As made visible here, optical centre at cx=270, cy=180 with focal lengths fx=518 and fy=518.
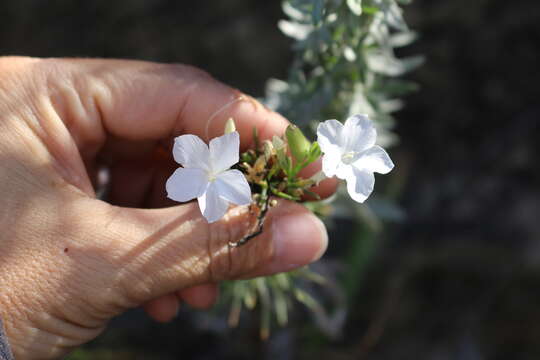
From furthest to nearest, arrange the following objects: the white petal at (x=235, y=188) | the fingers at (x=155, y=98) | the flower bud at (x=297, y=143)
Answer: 1. the fingers at (x=155, y=98)
2. the flower bud at (x=297, y=143)
3. the white petal at (x=235, y=188)

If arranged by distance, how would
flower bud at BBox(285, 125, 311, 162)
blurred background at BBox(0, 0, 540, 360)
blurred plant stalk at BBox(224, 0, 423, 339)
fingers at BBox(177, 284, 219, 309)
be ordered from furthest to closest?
blurred background at BBox(0, 0, 540, 360) → fingers at BBox(177, 284, 219, 309) → blurred plant stalk at BBox(224, 0, 423, 339) → flower bud at BBox(285, 125, 311, 162)

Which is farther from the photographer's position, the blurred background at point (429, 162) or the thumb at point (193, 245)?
the blurred background at point (429, 162)

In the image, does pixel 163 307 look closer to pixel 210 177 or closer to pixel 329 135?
pixel 210 177

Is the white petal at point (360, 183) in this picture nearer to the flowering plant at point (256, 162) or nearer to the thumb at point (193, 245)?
the flowering plant at point (256, 162)

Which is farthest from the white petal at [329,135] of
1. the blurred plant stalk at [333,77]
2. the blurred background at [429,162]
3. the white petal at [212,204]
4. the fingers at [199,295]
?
the blurred background at [429,162]

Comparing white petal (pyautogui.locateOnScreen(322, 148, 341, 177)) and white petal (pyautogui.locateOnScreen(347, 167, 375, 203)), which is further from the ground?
white petal (pyautogui.locateOnScreen(322, 148, 341, 177))

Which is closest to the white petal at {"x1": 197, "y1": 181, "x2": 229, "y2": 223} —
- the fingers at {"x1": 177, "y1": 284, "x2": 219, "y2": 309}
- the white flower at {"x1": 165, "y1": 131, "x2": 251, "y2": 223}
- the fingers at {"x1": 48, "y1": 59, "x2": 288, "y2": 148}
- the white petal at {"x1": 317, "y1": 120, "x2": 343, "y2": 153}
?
the white flower at {"x1": 165, "y1": 131, "x2": 251, "y2": 223}

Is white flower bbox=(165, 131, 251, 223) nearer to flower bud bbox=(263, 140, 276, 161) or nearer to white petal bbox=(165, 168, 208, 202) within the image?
white petal bbox=(165, 168, 208, 202)
